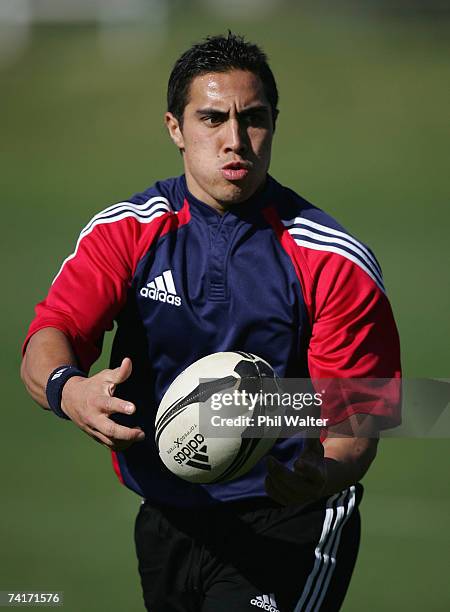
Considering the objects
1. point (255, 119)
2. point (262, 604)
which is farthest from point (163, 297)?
point (262, 604)

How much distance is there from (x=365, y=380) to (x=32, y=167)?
11.0 metres

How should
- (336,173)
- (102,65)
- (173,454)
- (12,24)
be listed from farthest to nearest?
(12,24) < (102,65) < (336,173) < (173,454)

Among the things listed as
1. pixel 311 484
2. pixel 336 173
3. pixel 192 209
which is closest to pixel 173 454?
pixel 311 484

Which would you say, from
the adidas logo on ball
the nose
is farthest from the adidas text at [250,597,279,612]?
the nose

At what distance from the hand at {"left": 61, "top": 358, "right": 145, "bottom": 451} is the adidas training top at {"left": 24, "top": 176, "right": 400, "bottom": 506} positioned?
53 cm

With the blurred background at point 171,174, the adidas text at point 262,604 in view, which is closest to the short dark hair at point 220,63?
the adidas text at point 262,604

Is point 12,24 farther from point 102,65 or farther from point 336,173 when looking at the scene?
point 336,173

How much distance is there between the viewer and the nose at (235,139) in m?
4.07

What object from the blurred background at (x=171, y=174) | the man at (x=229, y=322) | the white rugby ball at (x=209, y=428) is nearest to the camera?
the white rugby ball at (x=209, y=428)

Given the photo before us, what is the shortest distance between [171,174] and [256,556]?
31.9 ft

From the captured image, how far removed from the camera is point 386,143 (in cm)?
1500

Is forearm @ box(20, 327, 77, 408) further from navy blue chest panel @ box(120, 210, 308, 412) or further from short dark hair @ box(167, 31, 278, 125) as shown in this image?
short dark hair @ box(167, 31, 278, 125)

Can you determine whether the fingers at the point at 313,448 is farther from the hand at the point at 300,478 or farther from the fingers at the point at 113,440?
the fingers at the point at 113,440

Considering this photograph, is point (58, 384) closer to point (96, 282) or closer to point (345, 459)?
point (96, 282)
